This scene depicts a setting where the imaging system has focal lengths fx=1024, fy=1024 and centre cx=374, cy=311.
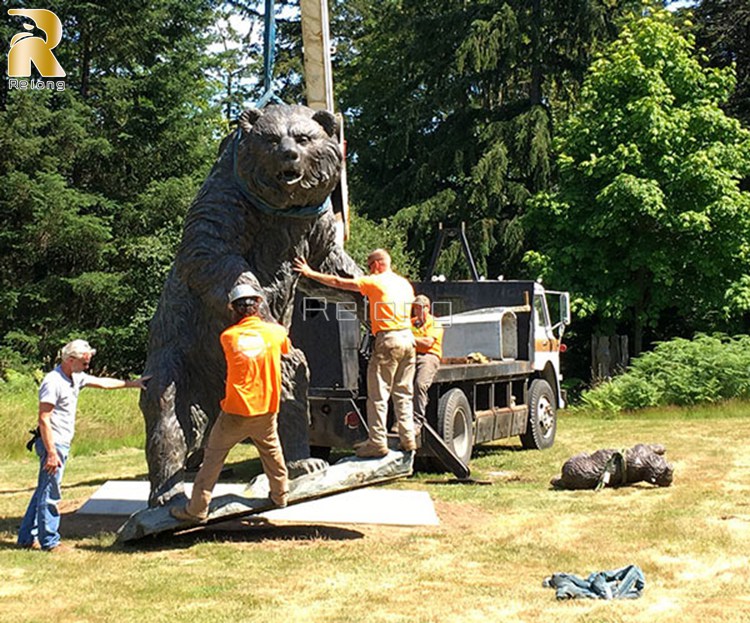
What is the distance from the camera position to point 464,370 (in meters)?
11.2

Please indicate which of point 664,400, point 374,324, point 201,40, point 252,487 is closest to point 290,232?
point 374,324

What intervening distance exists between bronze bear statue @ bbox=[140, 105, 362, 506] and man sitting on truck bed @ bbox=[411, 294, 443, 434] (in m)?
2.62

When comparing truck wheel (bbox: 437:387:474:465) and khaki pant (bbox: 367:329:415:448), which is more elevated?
khaki pant (bbox: 367:329:415:448)

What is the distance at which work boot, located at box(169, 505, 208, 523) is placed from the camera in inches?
257

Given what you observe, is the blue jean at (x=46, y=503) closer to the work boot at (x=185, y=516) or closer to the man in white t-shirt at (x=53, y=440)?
the man in white t-shirt at (x=53, y=440)

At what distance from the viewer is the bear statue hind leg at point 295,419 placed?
281 inches

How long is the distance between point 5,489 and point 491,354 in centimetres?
596

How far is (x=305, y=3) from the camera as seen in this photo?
9.70 metres

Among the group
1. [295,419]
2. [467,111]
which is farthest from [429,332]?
[467,111]

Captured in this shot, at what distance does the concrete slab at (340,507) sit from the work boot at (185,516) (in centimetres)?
57

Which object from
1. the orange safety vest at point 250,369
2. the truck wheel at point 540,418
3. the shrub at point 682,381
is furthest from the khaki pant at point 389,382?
the shrub at point 682,381

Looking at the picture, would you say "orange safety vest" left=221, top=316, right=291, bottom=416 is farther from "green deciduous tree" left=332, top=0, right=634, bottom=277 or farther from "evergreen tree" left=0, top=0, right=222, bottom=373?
"green deciduous tree" left=332, top=0, right=634, bottom=277

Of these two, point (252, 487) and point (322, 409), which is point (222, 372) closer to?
point (252, 487)

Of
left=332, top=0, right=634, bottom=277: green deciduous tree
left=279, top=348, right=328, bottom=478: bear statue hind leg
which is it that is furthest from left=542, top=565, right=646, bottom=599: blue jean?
left=332, top=0, right=634, bottom=277: green deciduous tree
